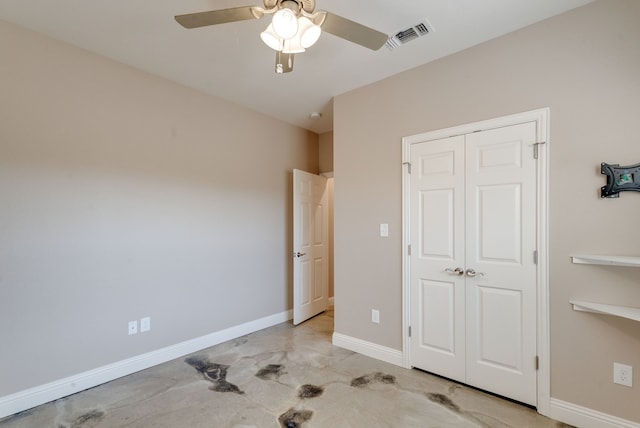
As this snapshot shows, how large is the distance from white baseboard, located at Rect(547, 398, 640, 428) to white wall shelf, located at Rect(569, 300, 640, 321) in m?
0.65

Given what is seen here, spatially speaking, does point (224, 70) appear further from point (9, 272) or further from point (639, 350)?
point (639, 350)

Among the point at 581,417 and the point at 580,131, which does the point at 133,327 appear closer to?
the point at 581,417

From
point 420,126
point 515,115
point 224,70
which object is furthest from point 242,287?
point 515,115

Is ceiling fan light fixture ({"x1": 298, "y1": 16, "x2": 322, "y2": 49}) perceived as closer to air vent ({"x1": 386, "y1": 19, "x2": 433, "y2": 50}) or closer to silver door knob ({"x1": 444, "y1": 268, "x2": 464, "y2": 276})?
air vent ({"x1": 386, "y1": 19, "x2": 433, "y2": 50})

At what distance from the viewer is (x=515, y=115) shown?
2.19 metres

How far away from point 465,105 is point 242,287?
303 cm

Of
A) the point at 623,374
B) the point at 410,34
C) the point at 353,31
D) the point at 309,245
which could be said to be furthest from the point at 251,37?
the point at 623,374

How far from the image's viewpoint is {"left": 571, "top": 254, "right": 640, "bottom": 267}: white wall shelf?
1626mm

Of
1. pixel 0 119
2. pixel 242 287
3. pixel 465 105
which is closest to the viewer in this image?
pixel 0 119

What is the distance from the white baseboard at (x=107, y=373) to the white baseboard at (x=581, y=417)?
9.63 ft

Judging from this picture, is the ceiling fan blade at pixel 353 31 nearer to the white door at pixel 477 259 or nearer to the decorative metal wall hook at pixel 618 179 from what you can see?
the white door at pixel 477 259

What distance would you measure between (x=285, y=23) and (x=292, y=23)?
0.11 feet

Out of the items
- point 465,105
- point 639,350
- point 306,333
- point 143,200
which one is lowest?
point 306,333

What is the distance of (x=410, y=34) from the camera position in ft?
7.30
